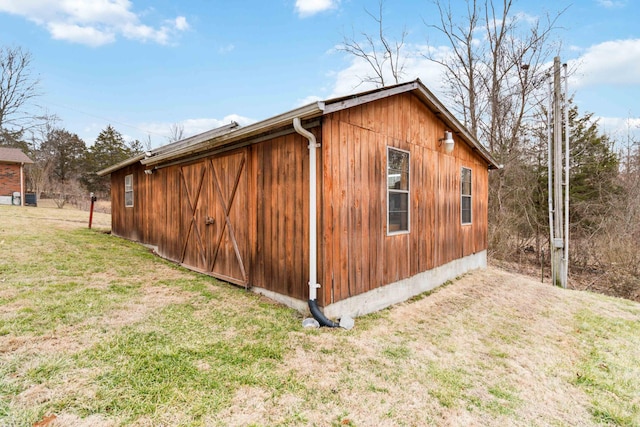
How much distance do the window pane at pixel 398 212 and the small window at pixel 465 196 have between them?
2.72m

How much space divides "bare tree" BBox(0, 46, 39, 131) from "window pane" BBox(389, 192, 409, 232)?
93.8 ft

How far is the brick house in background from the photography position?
16969mm

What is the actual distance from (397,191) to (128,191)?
8583 mm

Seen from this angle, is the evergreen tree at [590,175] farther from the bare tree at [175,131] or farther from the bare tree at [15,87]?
the bare tree at [15,87]

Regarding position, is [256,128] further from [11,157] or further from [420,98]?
[11,157]

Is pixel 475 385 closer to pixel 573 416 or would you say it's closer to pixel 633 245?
pixel 573 416

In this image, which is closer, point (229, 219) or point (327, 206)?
point (327, 206)

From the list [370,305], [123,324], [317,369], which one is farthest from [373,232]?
[123,324]

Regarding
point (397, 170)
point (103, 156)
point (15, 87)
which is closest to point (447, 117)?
point (397, 170)

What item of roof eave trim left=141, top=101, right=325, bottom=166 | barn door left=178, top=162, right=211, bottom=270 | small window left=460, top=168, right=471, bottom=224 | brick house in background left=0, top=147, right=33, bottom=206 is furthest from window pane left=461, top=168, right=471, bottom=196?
brick house in background left=0, top=147, right=33, bottom=206

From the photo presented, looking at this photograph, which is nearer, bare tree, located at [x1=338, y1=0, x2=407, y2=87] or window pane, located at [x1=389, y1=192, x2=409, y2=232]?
window pane, located at [x1=389, y1=192, x2=409, y2=232]

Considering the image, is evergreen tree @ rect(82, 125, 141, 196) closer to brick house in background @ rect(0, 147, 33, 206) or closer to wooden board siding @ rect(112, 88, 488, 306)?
brick house in background @ rect(0, 147, 33, 206)

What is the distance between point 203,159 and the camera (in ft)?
19.2

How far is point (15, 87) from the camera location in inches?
846
